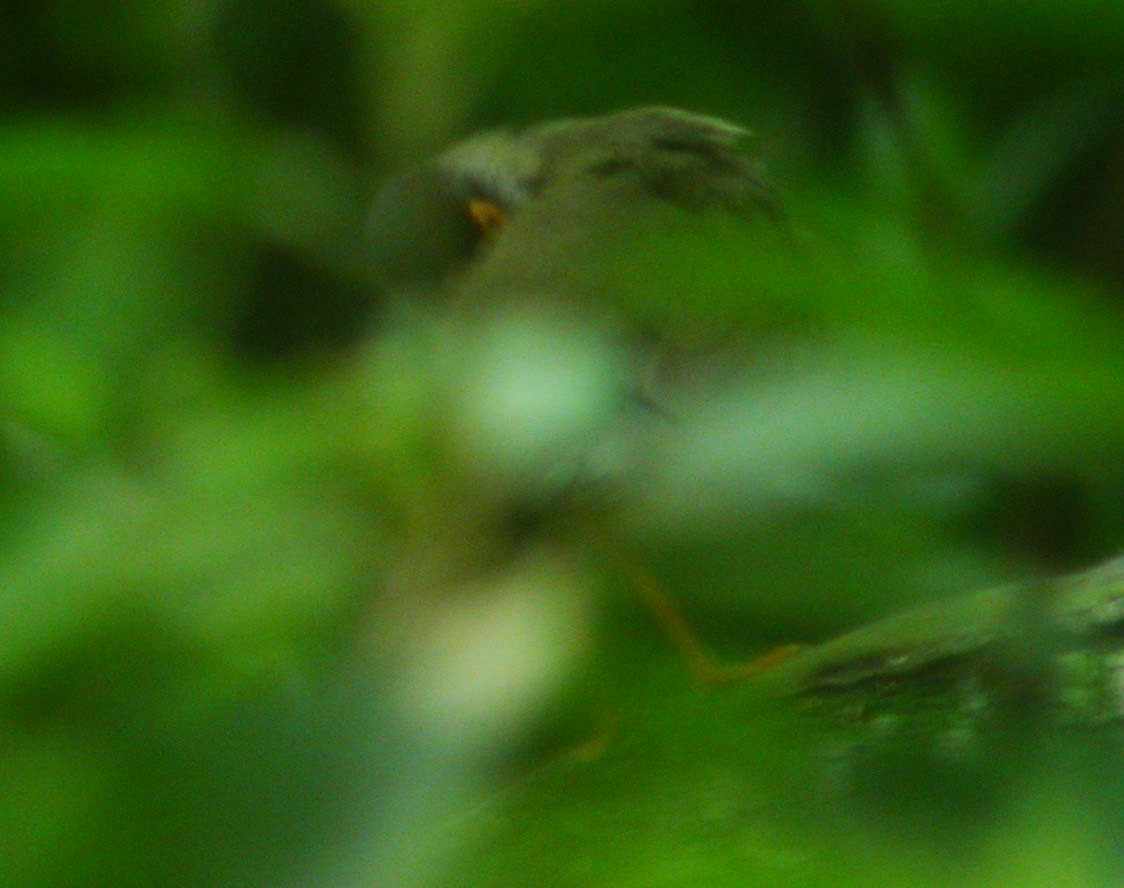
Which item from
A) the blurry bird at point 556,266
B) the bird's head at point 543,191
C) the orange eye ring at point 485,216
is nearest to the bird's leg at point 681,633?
the blurry bird at point 556,266

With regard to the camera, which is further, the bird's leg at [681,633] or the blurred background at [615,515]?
the bird's leg at [681,633]

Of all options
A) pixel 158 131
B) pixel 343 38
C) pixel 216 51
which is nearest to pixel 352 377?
pixel 158 131

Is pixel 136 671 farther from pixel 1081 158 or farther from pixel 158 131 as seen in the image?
pixel 1081 158

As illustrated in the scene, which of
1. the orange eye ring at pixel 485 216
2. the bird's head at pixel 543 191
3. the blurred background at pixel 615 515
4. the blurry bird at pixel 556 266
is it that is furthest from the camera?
the orange eye ring at pixel 485 216

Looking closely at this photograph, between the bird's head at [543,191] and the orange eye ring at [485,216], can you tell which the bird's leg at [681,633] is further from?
the orange eye ring at [485,216]

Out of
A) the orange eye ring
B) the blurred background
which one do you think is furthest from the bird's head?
the blurred background
